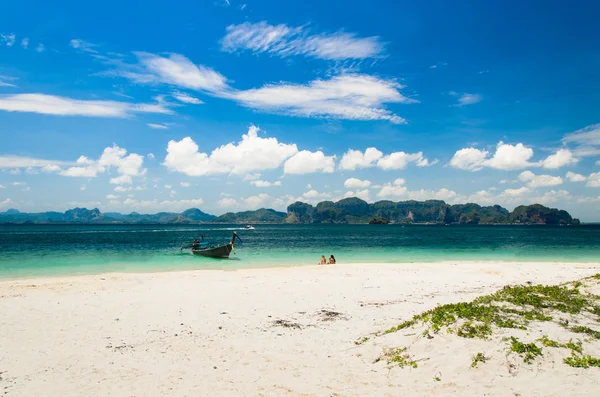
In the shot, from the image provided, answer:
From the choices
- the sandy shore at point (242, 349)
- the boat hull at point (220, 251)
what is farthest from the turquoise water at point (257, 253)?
the sandy shore at point (242, 349)

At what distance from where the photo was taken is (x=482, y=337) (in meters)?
8.62

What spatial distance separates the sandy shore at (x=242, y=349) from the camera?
7367 mm

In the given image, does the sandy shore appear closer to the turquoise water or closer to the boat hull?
the turquoise water

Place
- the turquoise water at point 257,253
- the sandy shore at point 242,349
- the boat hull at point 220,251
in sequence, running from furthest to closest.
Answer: the boat hull at point 220,251
the turquoise water at point 257,253
the sandy shore at point 242,349

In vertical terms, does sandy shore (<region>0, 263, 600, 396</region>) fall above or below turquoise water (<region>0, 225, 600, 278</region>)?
above

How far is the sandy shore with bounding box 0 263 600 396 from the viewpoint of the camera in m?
7.37

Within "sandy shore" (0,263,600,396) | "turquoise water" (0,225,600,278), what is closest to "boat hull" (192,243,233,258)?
"turquoise water" (0,225,600,278)

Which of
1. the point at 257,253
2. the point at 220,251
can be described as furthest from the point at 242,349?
the point at 257,253

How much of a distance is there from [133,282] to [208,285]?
5.72m

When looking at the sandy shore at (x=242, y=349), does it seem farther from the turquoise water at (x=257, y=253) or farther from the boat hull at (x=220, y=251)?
the boat hull at (x=220, y=251)

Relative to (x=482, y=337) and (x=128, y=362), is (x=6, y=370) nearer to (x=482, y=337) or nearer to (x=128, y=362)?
(x=128, y=362)

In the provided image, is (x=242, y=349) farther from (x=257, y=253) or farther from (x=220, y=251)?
(x=257, y=253)

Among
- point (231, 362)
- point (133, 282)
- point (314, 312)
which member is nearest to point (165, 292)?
point (133, 282)

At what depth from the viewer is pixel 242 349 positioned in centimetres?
984
